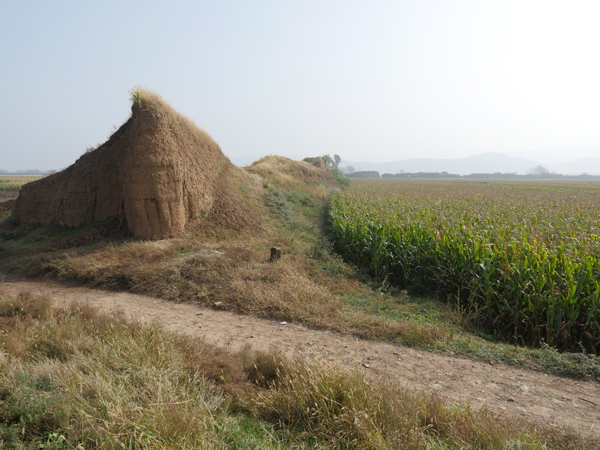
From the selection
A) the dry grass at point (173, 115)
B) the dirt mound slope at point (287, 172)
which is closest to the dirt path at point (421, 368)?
the dry grass at point (173, 115)

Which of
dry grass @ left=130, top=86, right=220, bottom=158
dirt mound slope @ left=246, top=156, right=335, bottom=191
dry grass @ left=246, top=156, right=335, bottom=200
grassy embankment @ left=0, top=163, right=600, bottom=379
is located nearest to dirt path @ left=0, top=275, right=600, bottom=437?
grassy embankment @ left=0, top=163, right=600, bottom=379

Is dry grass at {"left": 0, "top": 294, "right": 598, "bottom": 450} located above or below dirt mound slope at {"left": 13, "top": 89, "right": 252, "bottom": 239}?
below

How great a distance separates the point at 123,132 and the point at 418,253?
11745 mm

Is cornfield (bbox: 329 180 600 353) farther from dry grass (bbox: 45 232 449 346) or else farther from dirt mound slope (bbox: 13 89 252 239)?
dirt mound slope (bbox: 13 89 252 239)

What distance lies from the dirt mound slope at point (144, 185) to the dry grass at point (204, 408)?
6838 millimetres

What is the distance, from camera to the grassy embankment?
571 cm

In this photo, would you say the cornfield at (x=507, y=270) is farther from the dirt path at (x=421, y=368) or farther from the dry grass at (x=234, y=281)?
the dry grass at (x=234, y=281)

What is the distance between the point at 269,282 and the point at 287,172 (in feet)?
81.4

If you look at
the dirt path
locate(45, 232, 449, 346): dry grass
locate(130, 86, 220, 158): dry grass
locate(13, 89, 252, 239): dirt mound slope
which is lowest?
the dirt path

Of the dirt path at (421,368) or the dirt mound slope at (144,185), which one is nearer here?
the dirt path at (421,368)

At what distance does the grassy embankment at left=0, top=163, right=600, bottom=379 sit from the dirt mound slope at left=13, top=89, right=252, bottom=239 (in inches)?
28.1

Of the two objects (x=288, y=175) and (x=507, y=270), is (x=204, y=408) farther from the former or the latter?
(x=288, y=175)

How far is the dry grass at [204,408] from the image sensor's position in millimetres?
3010

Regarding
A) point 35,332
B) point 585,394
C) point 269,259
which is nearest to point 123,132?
point 269,259
